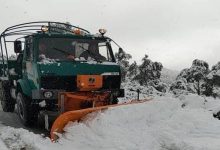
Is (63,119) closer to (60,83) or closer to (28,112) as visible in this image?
(60,83)

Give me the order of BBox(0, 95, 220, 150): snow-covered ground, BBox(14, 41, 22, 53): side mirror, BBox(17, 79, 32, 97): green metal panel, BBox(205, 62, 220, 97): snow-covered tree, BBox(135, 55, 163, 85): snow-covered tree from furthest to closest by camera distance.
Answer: BBox(135, 55, 163, 85): snow-covered tree
BBox(205, 62, 220, 97): snow-covered tree
BBox(14, 41, 22, 53): side mirror
BBox(17, 79, 32, 97): green metal panel
BBox(0, 95, 220, 150): snow-covered ground

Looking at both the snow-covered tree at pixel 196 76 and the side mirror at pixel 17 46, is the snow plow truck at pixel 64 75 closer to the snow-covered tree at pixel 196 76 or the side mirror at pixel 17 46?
the side mirror at pixel 17 46

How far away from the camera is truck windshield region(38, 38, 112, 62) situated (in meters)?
9.53

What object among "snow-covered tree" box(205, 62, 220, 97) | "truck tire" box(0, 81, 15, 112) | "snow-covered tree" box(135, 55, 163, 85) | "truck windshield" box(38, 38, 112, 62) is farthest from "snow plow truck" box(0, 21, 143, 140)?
"snow-covered tree" box(135, 55, 163, 85)

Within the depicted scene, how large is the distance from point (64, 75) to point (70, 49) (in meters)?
0.77

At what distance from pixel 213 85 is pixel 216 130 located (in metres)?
15.2

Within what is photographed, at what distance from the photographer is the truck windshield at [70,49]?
31.3ft

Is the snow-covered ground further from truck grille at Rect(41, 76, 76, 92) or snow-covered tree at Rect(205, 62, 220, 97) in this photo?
snow-covered tree at Rect(205, 62, 220, 97)

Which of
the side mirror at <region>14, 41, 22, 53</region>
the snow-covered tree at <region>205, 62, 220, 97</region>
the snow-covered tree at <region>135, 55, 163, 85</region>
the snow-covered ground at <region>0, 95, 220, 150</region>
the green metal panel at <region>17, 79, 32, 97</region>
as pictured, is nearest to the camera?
the snow-covered ground at <region>0, 95, 220, 150</region>

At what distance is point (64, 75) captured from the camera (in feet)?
30.2

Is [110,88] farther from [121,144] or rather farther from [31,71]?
[121,144]

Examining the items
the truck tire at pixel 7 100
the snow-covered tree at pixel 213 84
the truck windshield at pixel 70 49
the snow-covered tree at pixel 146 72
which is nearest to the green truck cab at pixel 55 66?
the truck windshield at pixel 70 49

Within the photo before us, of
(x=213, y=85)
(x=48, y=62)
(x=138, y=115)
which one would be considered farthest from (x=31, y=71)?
(x=213, y=85)

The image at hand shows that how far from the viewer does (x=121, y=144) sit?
6.85 metres
